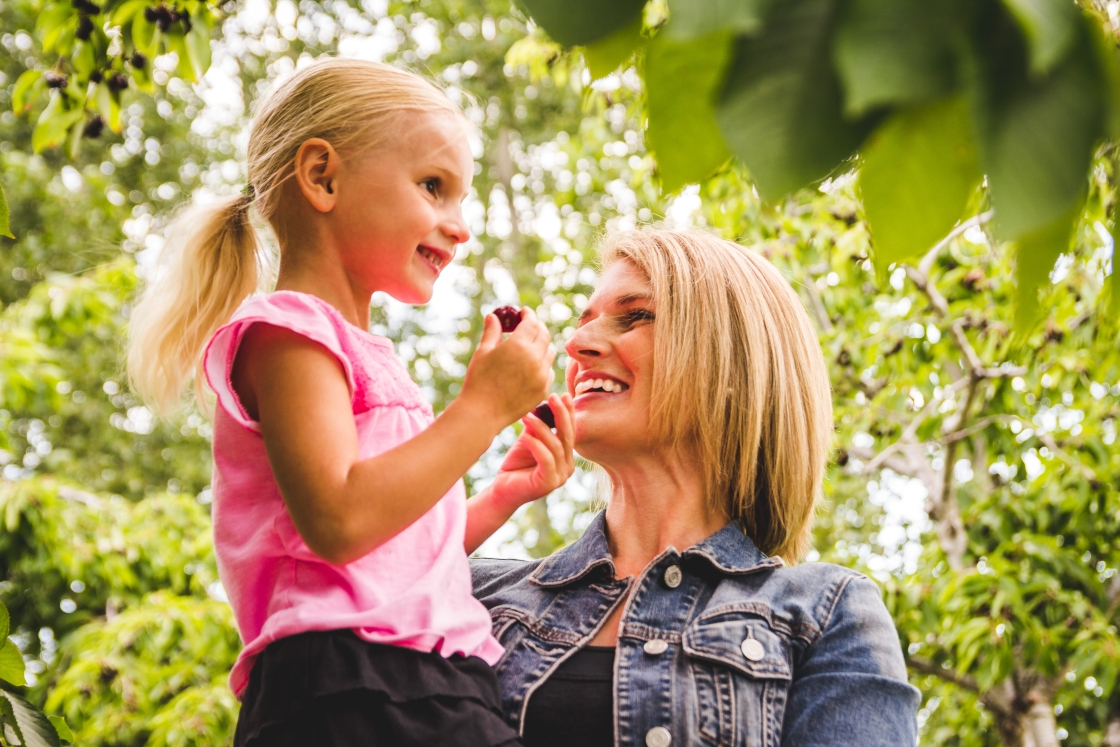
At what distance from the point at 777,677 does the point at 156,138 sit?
12595mm

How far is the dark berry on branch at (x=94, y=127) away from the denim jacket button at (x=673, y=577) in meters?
1.76

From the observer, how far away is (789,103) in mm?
463

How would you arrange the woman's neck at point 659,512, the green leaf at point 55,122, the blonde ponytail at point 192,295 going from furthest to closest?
the green leaf at point 55,122
the woman's neck at point 659,512
the blonde ponytail at point 192,295

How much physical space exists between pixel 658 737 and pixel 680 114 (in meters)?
1.13

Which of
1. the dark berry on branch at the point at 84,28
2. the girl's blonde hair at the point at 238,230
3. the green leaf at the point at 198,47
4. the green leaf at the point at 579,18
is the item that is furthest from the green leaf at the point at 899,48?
the dark berry on branch at the point at 84,28

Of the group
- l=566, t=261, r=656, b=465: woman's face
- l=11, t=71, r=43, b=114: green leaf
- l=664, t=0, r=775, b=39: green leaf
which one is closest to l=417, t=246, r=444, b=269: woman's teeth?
l=566, t=261, r=656, b=465: woman's face

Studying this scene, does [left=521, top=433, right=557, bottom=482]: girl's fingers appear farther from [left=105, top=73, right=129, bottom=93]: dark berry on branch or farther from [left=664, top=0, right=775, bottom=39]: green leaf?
[left=105, top=73, right=129, bottom=93]: dark berry on branch

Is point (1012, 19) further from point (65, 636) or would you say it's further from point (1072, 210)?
point (65, 636)

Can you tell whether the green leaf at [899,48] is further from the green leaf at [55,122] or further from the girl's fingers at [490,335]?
the green leaf at [55,122]

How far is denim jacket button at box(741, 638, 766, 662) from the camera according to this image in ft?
4.87

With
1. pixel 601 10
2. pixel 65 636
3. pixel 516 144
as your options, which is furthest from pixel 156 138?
pixel 601 10

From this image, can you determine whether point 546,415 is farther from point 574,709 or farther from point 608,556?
point 574,709

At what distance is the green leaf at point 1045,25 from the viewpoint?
0.40 m

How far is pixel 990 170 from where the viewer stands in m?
0.43
